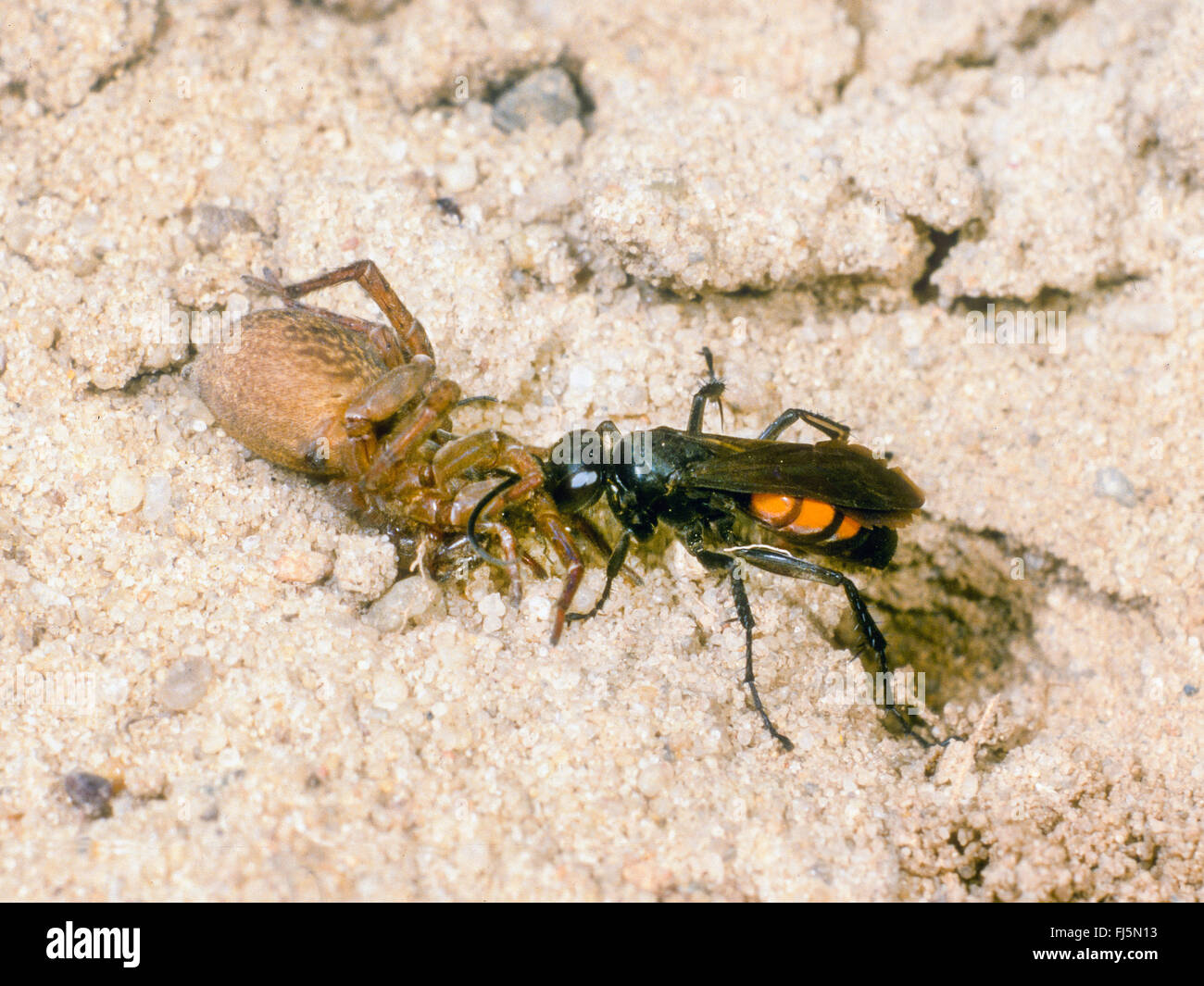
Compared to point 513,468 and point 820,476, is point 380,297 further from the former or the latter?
point 820,476

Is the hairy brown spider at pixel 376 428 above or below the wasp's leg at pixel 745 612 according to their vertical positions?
→ above

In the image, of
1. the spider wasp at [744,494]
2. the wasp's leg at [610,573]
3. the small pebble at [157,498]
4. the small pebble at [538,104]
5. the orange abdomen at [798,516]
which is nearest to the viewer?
the small pebble at [157,498]

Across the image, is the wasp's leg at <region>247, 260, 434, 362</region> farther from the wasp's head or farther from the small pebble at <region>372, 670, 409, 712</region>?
the small pebble at <region>372, 670, 409, 712</region>

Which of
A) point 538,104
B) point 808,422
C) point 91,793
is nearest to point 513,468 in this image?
point 808,422

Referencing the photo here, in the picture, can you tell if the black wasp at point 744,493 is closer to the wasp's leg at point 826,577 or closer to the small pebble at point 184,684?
the wasp's leg at point 826,577

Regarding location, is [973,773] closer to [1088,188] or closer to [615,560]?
[615,560]

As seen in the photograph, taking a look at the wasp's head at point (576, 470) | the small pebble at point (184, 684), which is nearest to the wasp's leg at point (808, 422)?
the wasp's head at point (576, 470)

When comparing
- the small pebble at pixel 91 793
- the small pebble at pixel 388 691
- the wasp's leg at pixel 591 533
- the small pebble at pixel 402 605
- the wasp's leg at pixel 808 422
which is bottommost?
the small pebble at pixel 91 793
